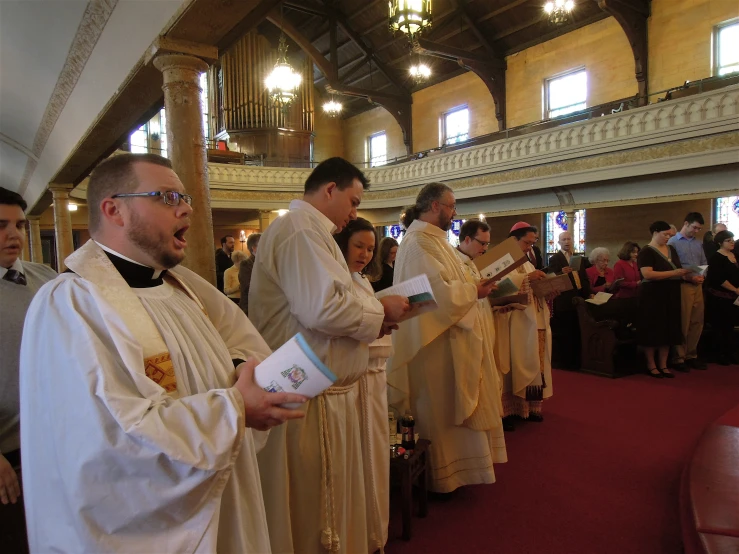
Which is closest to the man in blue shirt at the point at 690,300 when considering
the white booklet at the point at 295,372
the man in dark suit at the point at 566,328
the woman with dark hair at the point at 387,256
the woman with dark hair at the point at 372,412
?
the man in dark suit at the point at 566,328

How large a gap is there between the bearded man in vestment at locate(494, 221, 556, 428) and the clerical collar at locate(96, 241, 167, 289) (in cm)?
311

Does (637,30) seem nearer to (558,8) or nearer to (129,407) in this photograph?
Answer: (558,8)

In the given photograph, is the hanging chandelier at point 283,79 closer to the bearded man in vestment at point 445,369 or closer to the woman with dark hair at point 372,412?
the bearded man in vestment at point 445,369

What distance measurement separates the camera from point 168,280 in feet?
4.57

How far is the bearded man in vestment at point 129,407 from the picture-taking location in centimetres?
97

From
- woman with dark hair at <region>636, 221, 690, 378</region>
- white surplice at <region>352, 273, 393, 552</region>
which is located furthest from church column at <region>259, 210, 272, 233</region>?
white surplice at <region>352, 273, 393, 552</region>

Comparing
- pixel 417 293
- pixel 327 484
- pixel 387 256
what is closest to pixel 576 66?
pixel 387 256

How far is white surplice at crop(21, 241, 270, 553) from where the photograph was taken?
0.96m

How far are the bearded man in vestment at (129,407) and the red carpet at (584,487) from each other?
170 centimetres

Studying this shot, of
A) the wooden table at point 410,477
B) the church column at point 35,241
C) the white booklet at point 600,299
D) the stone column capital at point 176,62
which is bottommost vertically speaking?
the wooden table at point 410,477

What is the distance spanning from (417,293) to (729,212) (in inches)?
469

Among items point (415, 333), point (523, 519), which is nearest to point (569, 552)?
point (523, 519)

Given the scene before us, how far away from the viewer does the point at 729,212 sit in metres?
10.9

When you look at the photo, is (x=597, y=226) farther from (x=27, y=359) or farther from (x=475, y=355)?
(x=27, y=359)
